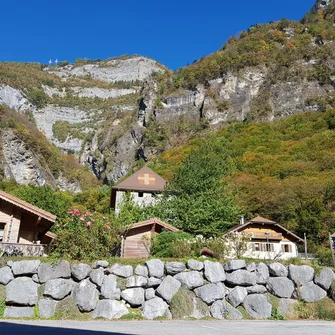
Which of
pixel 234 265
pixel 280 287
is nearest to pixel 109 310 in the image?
pixel 234 265

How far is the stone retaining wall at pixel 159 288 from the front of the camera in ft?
33.2

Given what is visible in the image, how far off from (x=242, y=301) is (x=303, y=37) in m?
86.4

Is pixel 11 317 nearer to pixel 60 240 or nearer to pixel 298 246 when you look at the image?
pixel 60 240

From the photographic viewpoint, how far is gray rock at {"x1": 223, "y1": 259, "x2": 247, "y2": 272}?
1126 centimetres

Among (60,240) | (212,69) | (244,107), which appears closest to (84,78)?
(212,69)

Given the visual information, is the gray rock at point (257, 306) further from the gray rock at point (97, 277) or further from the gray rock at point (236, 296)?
the gray rock at point (97, 277)

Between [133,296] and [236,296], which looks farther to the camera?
[236,296]

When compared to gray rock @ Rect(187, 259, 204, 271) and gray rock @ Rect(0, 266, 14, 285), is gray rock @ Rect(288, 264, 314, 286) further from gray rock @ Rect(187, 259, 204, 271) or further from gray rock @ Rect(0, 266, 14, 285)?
gray rock @ Rect(0, 266, 14, 285)

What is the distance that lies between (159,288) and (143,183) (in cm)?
2846

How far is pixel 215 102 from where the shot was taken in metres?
75.1

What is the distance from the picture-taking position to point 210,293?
10.8m

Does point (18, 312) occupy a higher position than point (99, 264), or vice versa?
point (99, 264)

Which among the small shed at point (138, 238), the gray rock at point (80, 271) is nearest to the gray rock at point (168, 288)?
the gray rock at point (80, 271)

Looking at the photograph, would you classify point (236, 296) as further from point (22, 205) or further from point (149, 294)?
point (22, 205)
